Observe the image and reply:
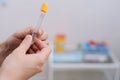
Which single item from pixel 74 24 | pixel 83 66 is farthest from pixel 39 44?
pixel 74 24

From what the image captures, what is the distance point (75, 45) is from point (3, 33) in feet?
1.88

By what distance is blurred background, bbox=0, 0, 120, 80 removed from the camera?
1.70 m

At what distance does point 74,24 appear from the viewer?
1.78 m

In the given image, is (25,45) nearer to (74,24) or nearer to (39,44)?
(39,44)

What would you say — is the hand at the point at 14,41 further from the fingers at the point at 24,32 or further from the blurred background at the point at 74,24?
the blurred background at the point at 74,24

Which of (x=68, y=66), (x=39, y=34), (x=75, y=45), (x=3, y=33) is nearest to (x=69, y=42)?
(x=75, y=45)

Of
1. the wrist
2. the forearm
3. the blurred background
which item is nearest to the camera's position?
the wrist

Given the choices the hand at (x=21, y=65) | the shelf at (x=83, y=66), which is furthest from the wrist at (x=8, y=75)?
the shelf at (x=83, y=66)

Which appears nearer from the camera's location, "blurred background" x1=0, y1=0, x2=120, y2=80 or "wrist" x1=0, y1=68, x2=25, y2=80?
"wrist" x1=0, y1=68, x2=25, y2=80

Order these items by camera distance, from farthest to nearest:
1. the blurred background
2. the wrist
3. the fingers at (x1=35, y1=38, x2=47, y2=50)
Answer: the blurred background < the fingers at (x1=35, y1=38, x2=47, y2=50) < the wrist

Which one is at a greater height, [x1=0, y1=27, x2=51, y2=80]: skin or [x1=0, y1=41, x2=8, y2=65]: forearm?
[x1=0, y1=27, x2=51, y2=80]: skin

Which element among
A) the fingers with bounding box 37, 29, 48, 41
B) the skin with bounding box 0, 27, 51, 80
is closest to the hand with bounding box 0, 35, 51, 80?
the skin with bounding box 0, 27, 51, 80

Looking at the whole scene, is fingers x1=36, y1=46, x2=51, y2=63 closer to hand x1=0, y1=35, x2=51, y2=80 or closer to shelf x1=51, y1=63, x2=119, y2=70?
hand x1=0, y1=35, x2=51, y2=80

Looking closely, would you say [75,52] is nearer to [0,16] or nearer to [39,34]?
[0,16]
